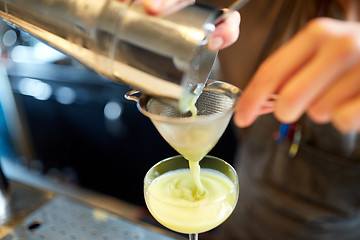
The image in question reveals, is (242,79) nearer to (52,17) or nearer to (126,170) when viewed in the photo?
(52,17)

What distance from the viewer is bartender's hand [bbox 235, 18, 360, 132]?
0.54 metres

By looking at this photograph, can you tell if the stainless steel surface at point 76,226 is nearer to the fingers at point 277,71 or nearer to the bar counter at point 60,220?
the bar counter at point 60,220

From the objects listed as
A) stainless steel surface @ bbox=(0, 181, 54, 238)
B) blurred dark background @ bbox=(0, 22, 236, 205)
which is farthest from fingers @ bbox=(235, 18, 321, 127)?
blurred dark background @ bbox=(0, 22, 236, 205)

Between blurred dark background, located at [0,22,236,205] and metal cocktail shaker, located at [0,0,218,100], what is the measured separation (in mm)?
1609

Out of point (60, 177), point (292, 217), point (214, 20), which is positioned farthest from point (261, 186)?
point (60, 177)

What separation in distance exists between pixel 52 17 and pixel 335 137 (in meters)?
1.10

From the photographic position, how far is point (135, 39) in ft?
2.12

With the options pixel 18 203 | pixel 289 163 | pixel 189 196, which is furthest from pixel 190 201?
pixel 289 163

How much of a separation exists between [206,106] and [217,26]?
0.20 metres

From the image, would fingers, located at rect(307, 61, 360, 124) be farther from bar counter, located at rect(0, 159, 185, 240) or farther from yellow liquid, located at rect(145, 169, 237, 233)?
bar counter, located at rect(0, 159, 185, 240)

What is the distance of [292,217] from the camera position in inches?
59.3

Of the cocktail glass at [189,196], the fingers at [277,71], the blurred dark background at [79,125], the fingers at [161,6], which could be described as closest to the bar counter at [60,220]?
the cocktail glass at [189,196]

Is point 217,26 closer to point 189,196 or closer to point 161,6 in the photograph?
point 161,6

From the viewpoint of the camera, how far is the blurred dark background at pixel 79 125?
241 cm
